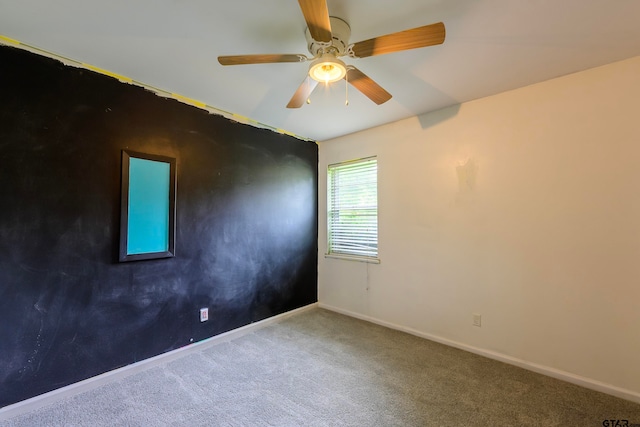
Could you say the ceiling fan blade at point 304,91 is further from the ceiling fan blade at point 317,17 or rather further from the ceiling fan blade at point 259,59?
the ceiling fan blade at point 317,17

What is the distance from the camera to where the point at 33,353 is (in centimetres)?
189

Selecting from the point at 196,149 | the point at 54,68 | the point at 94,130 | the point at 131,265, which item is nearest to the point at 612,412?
the point at 131,265

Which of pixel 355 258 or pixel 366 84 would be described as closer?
pixel 366 84

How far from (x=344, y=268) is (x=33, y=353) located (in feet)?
9.78

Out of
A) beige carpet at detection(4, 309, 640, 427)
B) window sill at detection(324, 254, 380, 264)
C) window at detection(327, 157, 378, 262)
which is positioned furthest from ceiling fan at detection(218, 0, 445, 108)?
beige carpet at detection(4, 309, 640, 427)

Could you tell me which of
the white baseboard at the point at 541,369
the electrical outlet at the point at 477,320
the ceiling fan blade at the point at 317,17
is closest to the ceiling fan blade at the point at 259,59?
the ceiling fan blade at the point at 317,17

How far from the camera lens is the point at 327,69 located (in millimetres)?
1696

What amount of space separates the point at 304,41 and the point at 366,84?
504 millimetres

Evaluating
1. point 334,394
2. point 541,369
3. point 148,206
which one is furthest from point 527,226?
point 148,206

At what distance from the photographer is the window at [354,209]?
3.53 meters

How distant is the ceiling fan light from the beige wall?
5.52 feet

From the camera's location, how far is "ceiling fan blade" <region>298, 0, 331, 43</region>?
3.94 feet

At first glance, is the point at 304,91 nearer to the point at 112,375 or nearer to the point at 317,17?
the point at 317,17

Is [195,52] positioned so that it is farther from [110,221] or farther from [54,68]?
[110,221]
